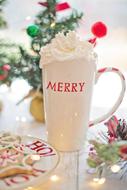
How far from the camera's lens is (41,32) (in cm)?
86

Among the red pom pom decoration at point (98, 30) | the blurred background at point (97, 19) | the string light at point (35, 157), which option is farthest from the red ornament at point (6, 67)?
the blurred background at point (97, 19)

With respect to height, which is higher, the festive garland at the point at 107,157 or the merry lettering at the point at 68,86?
the merry lettering at the point at 68,86

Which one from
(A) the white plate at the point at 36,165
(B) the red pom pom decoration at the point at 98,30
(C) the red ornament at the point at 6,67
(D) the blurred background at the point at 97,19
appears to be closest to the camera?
(A) the white plate at the point at 36,165

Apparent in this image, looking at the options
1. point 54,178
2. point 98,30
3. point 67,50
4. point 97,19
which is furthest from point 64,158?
point 97,19

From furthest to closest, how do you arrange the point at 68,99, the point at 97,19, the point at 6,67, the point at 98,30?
the point at 97,19 → the point at 6,67 → the point at 98,30 → the point at 68,99

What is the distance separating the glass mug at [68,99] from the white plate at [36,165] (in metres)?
0.06

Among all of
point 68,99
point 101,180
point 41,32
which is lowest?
point 101,180

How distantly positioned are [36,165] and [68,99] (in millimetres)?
152

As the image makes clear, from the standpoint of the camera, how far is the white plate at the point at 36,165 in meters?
0.49

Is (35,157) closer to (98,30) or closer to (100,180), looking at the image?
(100,180)

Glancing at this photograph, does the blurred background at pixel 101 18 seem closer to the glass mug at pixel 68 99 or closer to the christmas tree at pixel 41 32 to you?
the christmas tree at pixel 41 32

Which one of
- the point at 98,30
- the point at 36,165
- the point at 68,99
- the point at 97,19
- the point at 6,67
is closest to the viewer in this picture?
the point at 36,165

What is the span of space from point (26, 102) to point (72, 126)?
369 mm

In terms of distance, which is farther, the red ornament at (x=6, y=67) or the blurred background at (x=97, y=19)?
the blurred background at (x=97, y=19)
